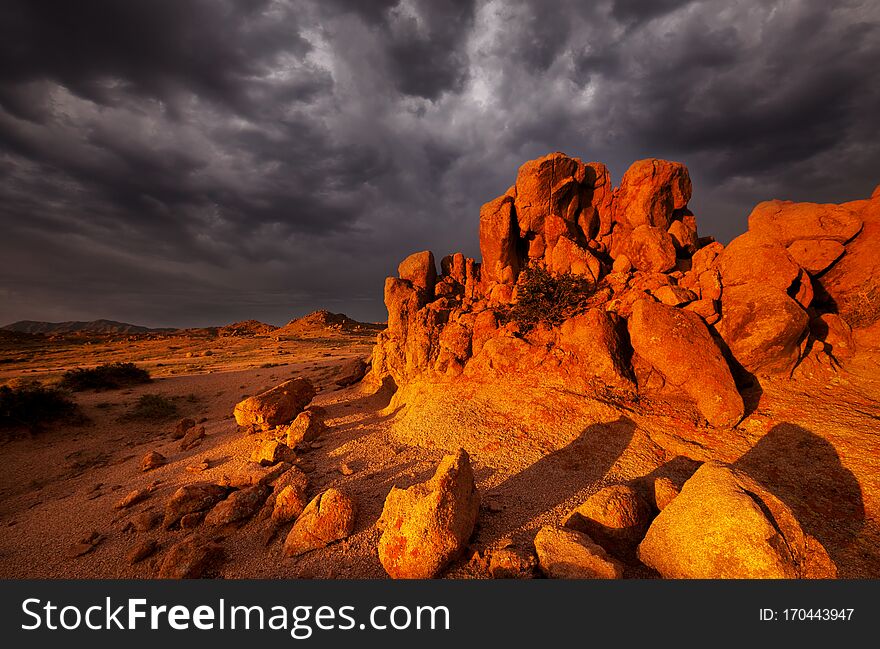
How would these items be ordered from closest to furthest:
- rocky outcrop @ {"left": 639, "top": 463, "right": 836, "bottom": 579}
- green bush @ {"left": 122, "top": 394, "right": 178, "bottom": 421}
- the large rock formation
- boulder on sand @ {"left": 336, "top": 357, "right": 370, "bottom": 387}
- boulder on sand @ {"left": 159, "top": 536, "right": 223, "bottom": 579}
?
1. rocky outcrop @ {"left": 639, "top": 463, "right": 836, "bottom": 579}
2. boulder on sand @ {"left": 159, "top": 536, "right": 223, "bottom": 579}
3. the large rock formation
4. green bush @ {"left": 122, "top": 394, "right": 178, "bottom": 421}
5. boulder on sand @ {"left": 336, "top": 357, "right": 370, "bottom": 387}

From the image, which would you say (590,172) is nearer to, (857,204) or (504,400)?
(857,204)

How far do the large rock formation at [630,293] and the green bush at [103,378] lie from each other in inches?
895

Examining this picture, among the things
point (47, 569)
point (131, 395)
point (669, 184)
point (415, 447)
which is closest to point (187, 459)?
point (47, 569)

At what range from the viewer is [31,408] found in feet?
57.7

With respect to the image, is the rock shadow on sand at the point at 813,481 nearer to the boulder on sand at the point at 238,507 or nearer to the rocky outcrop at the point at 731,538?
the rocky outcrop at the point at 731,538

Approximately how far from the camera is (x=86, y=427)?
1834 cm

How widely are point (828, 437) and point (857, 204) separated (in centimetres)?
1177

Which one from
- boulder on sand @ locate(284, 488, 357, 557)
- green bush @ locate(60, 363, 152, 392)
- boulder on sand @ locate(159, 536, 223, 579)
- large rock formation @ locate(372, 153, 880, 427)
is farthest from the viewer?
green bush @ locate(60, 363, 152, 392)

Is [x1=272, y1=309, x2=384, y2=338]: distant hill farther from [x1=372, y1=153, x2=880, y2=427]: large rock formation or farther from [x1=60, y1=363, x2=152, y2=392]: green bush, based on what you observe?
[x1=372, y1=153, x2=880, y2=427]: large rock formation

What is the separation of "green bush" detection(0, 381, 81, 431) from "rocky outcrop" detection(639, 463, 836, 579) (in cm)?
2811

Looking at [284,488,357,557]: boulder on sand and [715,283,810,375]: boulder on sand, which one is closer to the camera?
[284,488,357,557]: boulder on sand

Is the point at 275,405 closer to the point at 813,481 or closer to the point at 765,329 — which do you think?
the point at 813,481

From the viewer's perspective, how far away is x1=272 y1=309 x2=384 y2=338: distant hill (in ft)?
233

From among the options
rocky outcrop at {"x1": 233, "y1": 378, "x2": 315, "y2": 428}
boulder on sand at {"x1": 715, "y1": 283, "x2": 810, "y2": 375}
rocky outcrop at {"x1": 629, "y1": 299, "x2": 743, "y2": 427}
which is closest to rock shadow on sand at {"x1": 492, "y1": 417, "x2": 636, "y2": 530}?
rocky outcrop at {"x1": 629, "y1": 299, "x2": 743, "y2": 427}
